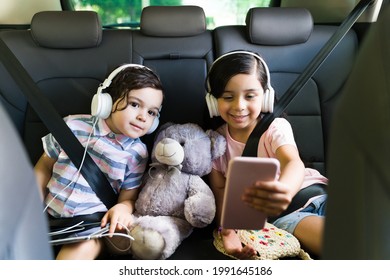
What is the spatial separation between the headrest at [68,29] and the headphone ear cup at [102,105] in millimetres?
377

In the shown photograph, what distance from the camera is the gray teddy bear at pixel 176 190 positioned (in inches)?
41.3

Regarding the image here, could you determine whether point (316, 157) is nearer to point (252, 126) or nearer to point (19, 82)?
point (252, 126)

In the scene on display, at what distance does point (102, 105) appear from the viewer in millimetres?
1167

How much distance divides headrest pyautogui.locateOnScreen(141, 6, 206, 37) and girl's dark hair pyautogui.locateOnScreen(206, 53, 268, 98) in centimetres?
30

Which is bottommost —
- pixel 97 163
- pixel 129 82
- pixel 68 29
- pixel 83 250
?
pixel 83 250

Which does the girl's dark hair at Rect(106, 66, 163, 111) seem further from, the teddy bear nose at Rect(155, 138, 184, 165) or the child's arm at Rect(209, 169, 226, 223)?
the child's arm at Rect(209, 169, 226, 223)

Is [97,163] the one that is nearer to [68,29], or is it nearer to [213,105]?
[213,105]

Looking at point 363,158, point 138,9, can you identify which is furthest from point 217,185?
point 138,9

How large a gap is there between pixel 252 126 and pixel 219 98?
0.42 ft

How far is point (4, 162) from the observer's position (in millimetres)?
482

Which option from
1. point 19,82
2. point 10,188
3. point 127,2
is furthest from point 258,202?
point 127,2

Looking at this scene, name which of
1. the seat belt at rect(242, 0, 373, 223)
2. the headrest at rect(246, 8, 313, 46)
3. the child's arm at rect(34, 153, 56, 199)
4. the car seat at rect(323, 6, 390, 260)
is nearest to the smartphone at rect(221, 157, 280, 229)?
the seat belt at rect(242, 0, 373, 223)

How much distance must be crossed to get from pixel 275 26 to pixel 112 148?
720mm

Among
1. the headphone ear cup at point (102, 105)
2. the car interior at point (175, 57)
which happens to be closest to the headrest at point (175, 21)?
the car interior at point (175, 57)
